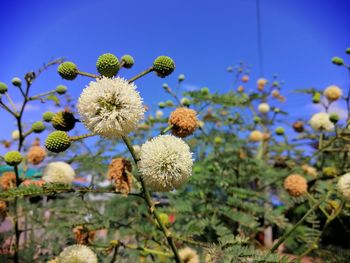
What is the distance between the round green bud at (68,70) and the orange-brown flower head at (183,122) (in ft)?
1.62

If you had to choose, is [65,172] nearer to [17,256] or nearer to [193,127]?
[17,256]

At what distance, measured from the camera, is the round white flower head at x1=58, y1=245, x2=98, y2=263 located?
5.47 ft

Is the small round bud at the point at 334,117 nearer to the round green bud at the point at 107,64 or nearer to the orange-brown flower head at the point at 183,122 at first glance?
the orange-brown flower head at the point at 183,122

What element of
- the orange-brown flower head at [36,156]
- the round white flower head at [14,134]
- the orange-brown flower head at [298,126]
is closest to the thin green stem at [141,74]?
the orange-brown flower head at [36,156]

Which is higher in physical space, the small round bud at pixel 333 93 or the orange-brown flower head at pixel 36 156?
the small round bud at pixel 333 93

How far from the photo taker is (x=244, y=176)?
385cm

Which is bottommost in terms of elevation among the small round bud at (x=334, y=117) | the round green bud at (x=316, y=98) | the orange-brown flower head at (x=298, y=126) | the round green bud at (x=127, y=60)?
the round green bud at (x=127, y=60)

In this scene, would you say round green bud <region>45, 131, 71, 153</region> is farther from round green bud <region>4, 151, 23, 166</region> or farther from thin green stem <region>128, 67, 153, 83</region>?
round green bud <region>4, 151, 23, 166</region>

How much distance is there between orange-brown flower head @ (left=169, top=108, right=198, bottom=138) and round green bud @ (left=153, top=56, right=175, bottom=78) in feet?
0.64

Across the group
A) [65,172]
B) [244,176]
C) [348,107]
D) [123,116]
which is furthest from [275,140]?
[123,116]

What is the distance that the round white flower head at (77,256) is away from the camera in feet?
5.47

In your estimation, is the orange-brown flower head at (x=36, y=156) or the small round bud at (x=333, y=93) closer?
the orange-brown flower head at (x=36, y=156)

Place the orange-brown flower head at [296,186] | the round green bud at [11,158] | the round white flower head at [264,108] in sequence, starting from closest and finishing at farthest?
the round green bud at [11,158] < the orange-brown flower head at [296,186] < the round white flower head at [264,108]

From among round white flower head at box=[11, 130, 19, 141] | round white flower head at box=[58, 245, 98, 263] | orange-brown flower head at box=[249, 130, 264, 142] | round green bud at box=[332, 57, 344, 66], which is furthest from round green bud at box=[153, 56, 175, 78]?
round white flower head at box=[11, 130, 19, 141]
